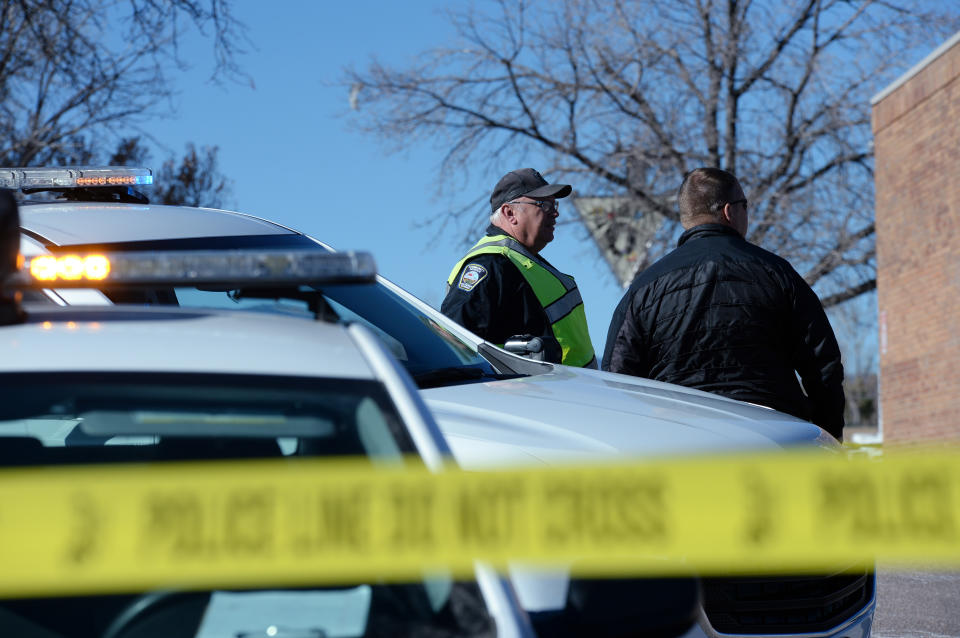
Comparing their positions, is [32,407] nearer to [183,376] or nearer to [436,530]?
[183,376]

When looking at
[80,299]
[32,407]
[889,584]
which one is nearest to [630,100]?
[889,584]

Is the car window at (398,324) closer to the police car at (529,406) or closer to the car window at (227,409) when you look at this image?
the police car at (529,406)

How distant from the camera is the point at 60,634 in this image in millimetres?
2303

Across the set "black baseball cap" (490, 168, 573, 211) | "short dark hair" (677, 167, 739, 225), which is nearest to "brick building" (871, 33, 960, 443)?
"black baseball cap" (490, 168, 573, 211)

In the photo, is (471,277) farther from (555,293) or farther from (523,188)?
(523,188)

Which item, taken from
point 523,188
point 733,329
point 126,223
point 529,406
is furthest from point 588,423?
point 523,188

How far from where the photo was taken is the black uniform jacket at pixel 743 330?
15.0ft

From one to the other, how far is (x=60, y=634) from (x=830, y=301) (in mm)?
19205

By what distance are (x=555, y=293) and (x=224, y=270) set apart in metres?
3.36

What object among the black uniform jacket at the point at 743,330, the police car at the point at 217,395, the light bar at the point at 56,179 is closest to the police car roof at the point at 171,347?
the police car at the point at 217,395

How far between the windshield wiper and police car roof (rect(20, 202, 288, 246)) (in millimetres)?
1063

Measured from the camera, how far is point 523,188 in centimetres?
586

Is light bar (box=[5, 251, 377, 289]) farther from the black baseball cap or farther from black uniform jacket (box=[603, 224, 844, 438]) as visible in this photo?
the black baseball cap

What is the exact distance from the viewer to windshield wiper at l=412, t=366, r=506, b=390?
358 centimetres
